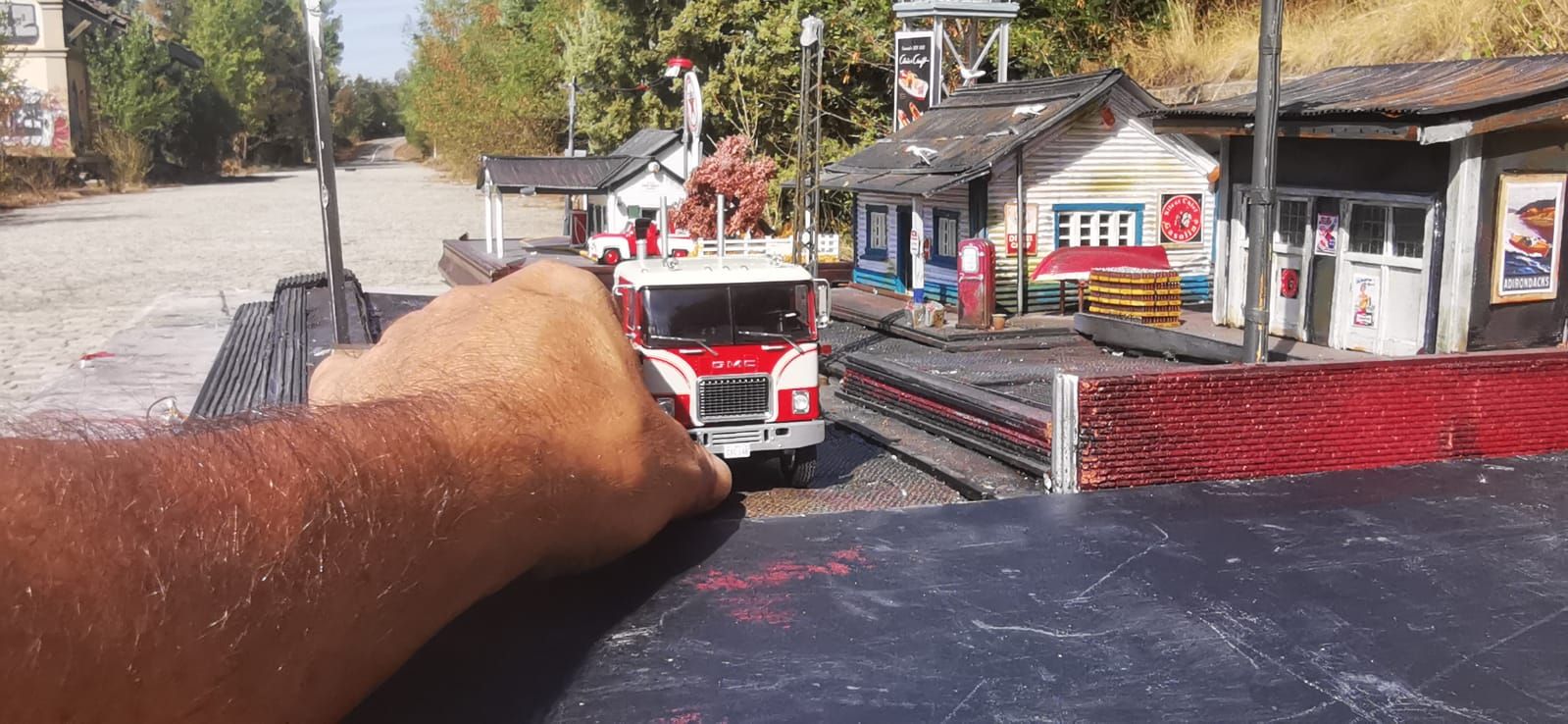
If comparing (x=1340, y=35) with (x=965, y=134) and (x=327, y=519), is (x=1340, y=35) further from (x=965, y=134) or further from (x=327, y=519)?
(x=327, y=519)

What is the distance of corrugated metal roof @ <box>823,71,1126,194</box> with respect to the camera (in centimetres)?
2264

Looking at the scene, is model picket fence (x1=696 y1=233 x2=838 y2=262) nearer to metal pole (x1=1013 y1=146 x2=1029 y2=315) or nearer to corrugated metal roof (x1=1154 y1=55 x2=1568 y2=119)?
metal pole (x1=1013 y1=146 x2=1029 y2=315)

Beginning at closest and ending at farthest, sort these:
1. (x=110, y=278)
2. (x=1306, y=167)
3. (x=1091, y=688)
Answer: (x=1091, y=688) → (x=1306, y=167) → (x=110, y=278)

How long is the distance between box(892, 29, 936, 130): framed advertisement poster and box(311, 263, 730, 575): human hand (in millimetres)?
21599

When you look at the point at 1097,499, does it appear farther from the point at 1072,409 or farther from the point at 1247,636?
the point at 1247,636

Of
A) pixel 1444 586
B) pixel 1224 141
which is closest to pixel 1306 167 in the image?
pixel 1224 141

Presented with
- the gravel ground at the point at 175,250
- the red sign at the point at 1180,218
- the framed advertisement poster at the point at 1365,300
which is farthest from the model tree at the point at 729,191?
the framed advertisement poster at the point at 1365,300

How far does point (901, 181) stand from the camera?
2381 cm

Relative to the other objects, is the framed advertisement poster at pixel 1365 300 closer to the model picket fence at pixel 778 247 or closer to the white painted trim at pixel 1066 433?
the white painted trim at pixel 1066 433

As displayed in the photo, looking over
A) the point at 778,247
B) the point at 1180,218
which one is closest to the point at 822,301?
the point at 1180,218

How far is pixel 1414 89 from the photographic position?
53.5ft

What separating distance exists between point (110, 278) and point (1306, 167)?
86.0 feet

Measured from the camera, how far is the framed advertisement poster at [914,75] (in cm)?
2884

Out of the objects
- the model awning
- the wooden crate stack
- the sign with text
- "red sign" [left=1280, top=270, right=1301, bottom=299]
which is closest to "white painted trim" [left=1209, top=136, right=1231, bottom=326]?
the wooden crate stack
